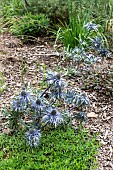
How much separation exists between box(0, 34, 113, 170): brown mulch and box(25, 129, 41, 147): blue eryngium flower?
407mm

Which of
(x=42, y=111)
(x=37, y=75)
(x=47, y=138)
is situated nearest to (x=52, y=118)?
(x=42, y=111)

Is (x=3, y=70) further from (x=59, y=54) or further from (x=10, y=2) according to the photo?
(x=10, y=2)

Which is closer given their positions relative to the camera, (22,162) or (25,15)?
(22,162)

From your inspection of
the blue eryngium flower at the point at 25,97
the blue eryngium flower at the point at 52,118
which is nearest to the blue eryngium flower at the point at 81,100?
the blue eryngium flower at the point at 52,118

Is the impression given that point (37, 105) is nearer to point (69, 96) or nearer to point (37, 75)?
point (69, 96)

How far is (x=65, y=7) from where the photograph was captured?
212 inches

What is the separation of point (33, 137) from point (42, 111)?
0.26 metres

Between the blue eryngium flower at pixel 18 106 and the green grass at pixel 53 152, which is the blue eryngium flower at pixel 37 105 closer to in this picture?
the blue eryngium flower at pixel 18 106

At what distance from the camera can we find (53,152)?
3170mm

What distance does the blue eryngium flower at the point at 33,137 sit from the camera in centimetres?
307

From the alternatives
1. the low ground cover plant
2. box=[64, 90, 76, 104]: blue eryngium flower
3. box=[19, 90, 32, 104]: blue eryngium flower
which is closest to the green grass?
the low ground cover plant

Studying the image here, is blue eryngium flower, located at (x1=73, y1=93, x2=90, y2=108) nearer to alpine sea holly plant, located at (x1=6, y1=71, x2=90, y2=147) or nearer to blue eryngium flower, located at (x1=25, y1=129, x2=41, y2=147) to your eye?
alpine sea holly plant, located at (x1=6, y1=71, x2=90, y2=147)

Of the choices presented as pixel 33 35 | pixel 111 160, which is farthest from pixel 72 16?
pixel 111 160

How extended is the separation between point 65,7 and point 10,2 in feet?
3.90
